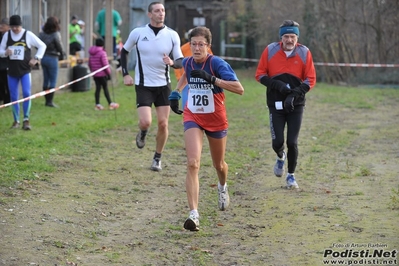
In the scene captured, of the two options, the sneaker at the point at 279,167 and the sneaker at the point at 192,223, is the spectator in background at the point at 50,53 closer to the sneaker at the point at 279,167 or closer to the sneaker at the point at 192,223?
the sneaker at the point at 279,167

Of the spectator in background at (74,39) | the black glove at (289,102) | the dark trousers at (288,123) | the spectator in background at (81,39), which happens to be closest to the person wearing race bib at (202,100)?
the black glove at (289,102)

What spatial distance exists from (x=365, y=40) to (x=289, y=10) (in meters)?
3.13

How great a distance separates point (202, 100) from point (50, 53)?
35.7 feet

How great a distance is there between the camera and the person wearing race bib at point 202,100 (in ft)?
25.9

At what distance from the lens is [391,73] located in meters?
26.9

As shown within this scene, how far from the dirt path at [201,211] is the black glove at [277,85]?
4.07ft

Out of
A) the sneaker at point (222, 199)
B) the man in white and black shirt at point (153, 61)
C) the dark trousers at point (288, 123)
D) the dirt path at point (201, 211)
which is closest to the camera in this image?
the dirt path at point (201, 211)

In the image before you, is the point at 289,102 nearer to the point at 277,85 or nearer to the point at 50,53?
the point at 277,85

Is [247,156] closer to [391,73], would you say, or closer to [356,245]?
[356,245]

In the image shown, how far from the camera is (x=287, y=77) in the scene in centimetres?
980

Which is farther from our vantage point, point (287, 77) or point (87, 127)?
point (87, 127)

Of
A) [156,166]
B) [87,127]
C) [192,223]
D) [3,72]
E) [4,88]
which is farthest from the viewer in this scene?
[4,88]

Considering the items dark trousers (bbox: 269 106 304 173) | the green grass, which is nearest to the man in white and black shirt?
the green grass

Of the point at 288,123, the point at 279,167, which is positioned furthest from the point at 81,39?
the point at 288,123
